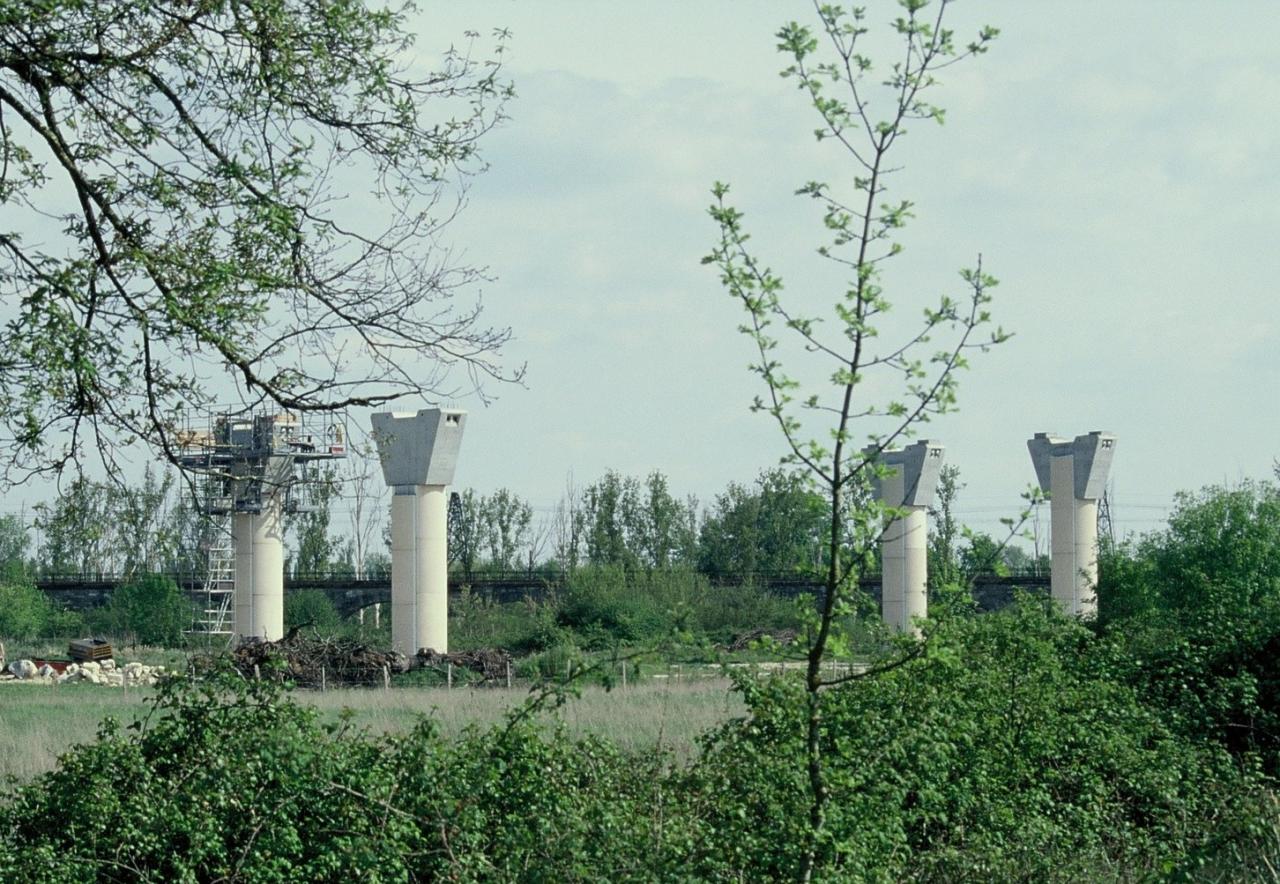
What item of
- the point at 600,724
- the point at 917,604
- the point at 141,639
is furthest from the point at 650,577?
the point at 600,724

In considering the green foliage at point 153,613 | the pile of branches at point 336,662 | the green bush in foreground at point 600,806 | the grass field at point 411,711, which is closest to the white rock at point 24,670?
the grass field at point 411,711

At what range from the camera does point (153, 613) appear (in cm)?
4619

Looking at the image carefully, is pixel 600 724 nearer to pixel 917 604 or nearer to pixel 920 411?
pixel 920 411

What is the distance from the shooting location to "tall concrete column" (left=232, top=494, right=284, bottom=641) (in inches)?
1316

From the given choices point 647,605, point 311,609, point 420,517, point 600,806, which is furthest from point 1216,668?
point 311,609

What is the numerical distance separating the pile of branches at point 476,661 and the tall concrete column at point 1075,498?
14.7 meters

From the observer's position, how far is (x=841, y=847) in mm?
5758

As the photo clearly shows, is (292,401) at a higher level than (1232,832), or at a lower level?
higher

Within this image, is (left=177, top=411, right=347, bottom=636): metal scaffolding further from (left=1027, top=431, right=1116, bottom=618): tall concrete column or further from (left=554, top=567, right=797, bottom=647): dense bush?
Result: (left=1027, top=431, right=1116, bottom=618): tall concrete column

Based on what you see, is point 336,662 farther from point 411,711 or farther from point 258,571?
point 411,711

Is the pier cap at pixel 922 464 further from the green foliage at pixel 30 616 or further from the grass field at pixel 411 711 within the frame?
the green foliage at pixel 30 616

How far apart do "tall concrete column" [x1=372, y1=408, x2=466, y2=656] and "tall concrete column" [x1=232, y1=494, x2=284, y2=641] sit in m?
3.28

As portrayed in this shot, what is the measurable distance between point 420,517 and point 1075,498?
55.2ft

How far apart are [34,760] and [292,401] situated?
6.87 metres
